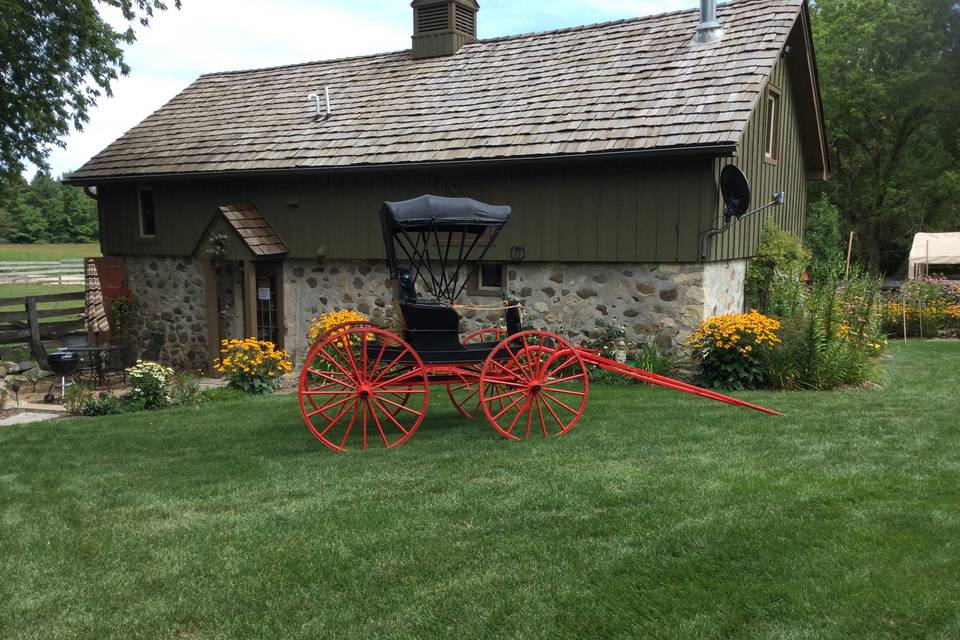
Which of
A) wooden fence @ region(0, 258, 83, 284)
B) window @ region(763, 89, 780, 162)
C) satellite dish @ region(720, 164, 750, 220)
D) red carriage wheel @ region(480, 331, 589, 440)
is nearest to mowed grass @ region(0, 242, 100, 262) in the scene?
wooden fence @ region(0, 258, 83, 284)

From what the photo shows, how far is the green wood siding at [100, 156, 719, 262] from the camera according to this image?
1067 cm

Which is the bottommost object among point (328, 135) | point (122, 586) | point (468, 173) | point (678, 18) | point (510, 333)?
point (122, 586)

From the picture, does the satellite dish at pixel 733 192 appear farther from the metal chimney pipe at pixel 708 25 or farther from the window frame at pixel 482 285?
A: the window frame at pixel 482 285

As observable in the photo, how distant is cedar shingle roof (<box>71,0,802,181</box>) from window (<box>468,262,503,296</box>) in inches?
71.6

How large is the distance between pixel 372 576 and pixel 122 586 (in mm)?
1434

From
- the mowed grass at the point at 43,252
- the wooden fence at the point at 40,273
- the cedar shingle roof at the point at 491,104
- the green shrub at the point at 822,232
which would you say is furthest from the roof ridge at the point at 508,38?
the mowed grass at the point at 43,252

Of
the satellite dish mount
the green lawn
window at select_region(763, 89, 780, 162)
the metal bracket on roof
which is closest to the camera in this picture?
the satellite dish mount

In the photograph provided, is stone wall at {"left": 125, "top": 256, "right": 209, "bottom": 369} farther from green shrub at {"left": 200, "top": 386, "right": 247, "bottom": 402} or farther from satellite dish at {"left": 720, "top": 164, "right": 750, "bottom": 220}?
satellite dish at {"left": 720, "top": 164, "right": 750, "bottom": 220}

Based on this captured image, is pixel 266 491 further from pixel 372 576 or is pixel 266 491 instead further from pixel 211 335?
pixel 211 335

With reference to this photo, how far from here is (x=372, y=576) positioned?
4.35 m

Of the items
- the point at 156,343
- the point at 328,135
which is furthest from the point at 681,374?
the point at 156,343

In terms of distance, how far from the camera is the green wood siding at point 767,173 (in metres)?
11.5

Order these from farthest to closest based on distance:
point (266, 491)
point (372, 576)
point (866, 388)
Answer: point (866, 388) → point (266, 491) → point (372, 576)

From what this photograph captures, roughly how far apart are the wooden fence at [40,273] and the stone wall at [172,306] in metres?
19.6
